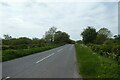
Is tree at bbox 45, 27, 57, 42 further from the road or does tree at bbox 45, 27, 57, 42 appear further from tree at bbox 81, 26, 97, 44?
the road

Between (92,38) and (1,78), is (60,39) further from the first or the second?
(1,78)

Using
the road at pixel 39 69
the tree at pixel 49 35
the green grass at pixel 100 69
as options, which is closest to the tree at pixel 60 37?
the tree at pixel 49 35

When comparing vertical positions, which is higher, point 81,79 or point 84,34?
point 84,34

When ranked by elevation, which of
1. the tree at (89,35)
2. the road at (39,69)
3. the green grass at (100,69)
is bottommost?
the road at (39,69)

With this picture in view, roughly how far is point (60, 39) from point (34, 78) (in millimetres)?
159305

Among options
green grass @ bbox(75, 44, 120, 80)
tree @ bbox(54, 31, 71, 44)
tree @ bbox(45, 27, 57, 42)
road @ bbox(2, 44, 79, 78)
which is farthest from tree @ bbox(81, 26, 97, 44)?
tree @ bbox(54, 31, 71, 44)

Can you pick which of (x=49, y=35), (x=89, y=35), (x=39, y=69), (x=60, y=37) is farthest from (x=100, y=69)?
(x=60, y=37)

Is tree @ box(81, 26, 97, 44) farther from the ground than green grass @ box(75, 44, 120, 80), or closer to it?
farther from the ground

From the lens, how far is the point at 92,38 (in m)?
77.4

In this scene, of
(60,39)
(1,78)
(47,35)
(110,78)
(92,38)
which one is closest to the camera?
(110,78)

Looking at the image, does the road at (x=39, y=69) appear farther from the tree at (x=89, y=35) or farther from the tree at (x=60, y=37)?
the tree at (x=60, y=37)

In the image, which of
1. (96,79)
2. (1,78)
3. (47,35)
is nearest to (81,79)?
(96,79)

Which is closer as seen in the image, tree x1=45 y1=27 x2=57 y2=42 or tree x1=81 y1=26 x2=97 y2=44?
tree x1=81 y1=26 x2=97 y2=44

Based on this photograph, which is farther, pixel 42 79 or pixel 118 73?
pixel 118 73
